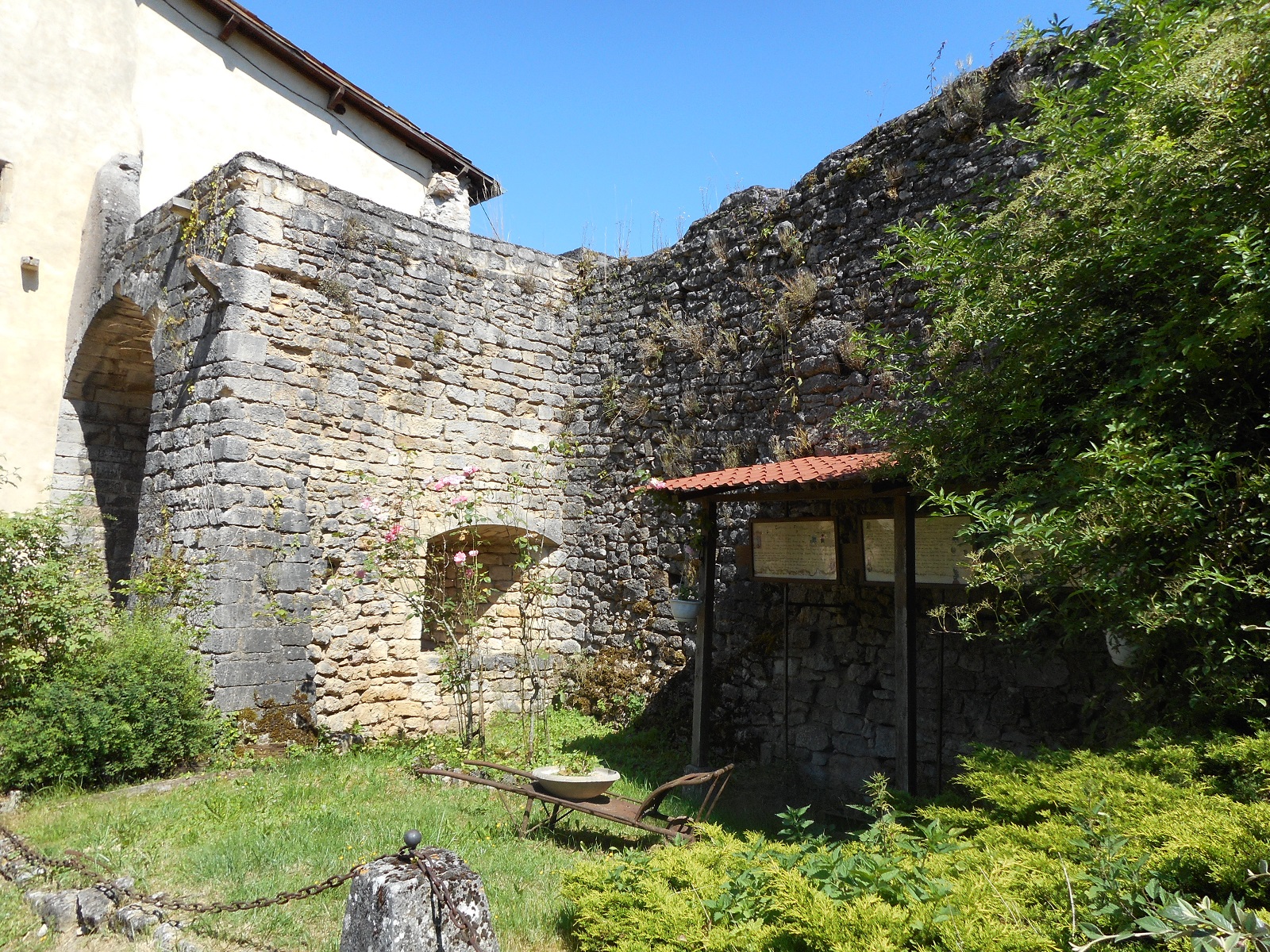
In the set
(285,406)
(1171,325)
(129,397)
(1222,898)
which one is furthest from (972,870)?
(129,397)

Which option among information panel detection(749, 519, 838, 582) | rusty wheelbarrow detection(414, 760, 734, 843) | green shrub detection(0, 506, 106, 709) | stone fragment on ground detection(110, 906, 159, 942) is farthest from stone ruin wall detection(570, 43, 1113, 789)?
green shrub detection(0, 506, 106, 709)

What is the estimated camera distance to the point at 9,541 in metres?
6.01

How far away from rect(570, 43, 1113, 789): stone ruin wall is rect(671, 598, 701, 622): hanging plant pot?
1.80 feet

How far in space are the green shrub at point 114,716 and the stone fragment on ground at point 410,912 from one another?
392 cm

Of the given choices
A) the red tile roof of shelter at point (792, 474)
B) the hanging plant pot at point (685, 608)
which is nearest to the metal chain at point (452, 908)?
the red tile roof of shelter at point (792, 474)

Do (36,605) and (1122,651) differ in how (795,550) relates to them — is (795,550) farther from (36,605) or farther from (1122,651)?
(36,605)

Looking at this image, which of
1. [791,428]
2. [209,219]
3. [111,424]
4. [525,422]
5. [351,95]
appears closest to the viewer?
[791,428]

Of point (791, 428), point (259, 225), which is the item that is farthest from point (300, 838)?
point (259, 225)

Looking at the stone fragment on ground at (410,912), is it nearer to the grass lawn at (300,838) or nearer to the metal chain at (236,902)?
the metal chain at (236,902)

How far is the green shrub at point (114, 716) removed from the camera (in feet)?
18.0

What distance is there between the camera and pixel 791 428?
23.2 feet

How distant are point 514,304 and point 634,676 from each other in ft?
13.1

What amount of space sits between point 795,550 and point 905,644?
4.91 feet

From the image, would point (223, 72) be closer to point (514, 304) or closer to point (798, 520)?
point (514, 304)
